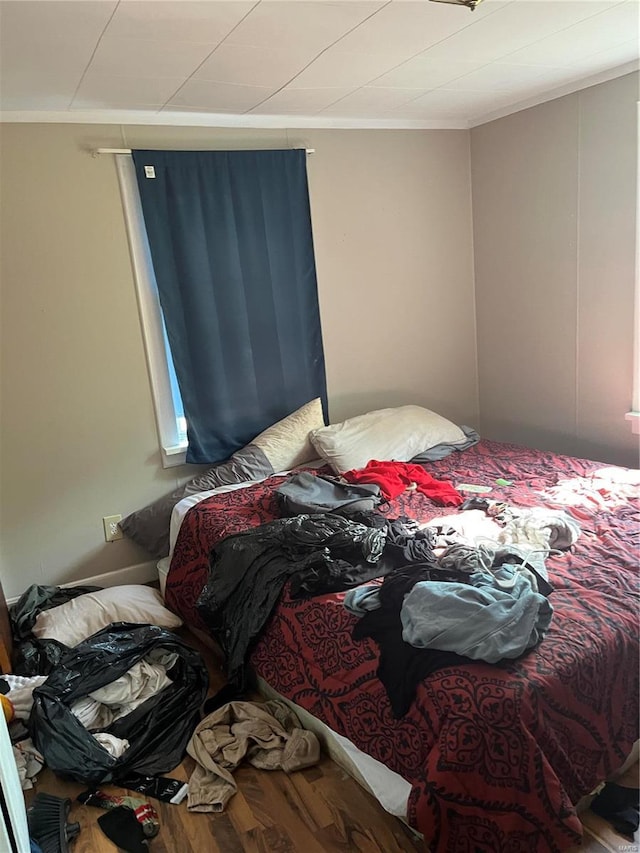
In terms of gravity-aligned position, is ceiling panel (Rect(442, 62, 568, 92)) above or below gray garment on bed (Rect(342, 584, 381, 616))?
above

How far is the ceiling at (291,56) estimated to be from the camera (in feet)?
6.25

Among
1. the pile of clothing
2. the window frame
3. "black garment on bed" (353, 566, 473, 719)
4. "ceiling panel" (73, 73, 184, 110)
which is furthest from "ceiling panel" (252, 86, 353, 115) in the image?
"black garment on bed" (353, 566, 473, 719)

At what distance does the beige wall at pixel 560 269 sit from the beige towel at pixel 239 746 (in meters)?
2.16

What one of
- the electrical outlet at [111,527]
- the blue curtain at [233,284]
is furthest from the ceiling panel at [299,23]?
the electrical outlet at [111,527]

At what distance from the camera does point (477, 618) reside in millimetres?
1704

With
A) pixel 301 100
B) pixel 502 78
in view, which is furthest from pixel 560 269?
pixel 301 100

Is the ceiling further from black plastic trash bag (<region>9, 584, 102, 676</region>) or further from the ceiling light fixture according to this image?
black plastic trash bag (<region>9, 584, 102, 676</region>)

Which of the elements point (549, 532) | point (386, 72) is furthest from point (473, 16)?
point (549, 532)

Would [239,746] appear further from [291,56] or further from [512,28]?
[512,28]

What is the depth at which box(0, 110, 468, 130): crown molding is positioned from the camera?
9.09 ft

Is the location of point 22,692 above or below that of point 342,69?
below

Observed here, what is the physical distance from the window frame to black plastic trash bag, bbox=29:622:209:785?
3.27 feet

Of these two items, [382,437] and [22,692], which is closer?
[22,692]

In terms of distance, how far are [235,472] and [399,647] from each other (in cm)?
160
